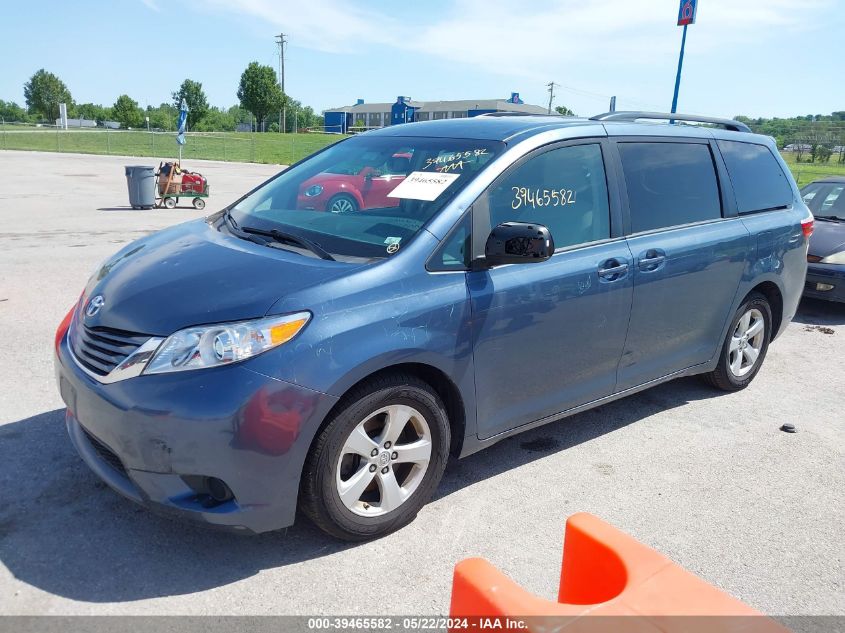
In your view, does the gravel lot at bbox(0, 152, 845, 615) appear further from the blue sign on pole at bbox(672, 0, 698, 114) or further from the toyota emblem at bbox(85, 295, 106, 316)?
the blue sign on pole at bbox(672, 0, 698, 114)

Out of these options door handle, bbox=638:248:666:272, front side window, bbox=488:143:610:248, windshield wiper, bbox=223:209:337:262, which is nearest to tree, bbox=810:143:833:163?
door handle, bbox=638:248:666:272

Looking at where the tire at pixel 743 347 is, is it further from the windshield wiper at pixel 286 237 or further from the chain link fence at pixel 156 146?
the chain link fence at pixel 156 146

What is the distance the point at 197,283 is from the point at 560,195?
6.40 ft

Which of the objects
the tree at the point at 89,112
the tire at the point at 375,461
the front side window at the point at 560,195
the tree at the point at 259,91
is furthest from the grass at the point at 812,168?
the tree at the point at 89,112

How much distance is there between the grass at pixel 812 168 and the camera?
88.3 feet

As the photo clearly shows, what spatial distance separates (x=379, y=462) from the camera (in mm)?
3078

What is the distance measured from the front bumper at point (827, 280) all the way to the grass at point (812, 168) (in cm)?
2068

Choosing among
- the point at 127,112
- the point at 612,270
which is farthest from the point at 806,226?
the point at 127,112

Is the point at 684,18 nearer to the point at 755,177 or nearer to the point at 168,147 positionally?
the point at 755,177

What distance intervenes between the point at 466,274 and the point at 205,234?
147 centimetres

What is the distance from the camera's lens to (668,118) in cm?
479

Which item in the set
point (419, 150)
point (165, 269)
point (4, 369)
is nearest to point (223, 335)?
point (165, 269)

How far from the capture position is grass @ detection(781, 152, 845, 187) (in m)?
26.9

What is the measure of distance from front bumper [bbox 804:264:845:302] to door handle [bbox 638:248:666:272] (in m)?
4.67
